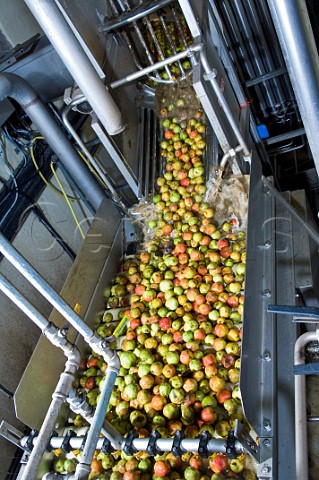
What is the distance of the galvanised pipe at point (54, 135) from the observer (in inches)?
136

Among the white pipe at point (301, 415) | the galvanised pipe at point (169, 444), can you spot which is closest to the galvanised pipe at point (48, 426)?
the galvanised pipe at point (169, 444)

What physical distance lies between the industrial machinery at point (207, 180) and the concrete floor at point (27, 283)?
2.88 ft

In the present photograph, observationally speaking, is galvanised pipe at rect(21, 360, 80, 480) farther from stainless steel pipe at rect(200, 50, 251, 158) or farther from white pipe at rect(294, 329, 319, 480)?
stainless steel pipe at rect(200, 50, 251, 158)

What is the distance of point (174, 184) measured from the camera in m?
3.59

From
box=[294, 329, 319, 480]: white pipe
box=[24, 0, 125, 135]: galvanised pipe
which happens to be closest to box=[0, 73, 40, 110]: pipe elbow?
box=[24, 0, 125, 135]: galvanised pipe

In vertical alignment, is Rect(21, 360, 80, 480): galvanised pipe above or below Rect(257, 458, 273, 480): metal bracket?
above

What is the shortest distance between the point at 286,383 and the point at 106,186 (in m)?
2.44

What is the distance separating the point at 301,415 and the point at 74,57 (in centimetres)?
251

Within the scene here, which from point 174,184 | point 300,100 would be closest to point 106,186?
point 174,184

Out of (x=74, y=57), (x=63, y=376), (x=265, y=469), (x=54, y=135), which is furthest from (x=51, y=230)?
(x=265, y=469)

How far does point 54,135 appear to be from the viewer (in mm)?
3768

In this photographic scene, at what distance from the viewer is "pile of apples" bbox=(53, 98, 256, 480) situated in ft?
7.59

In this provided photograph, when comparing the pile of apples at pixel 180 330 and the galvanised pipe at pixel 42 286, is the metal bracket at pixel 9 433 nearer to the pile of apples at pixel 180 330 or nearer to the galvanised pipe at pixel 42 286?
the pile of apples at pixel 180 330

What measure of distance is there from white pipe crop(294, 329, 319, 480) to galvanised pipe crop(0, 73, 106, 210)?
7.08 feet
